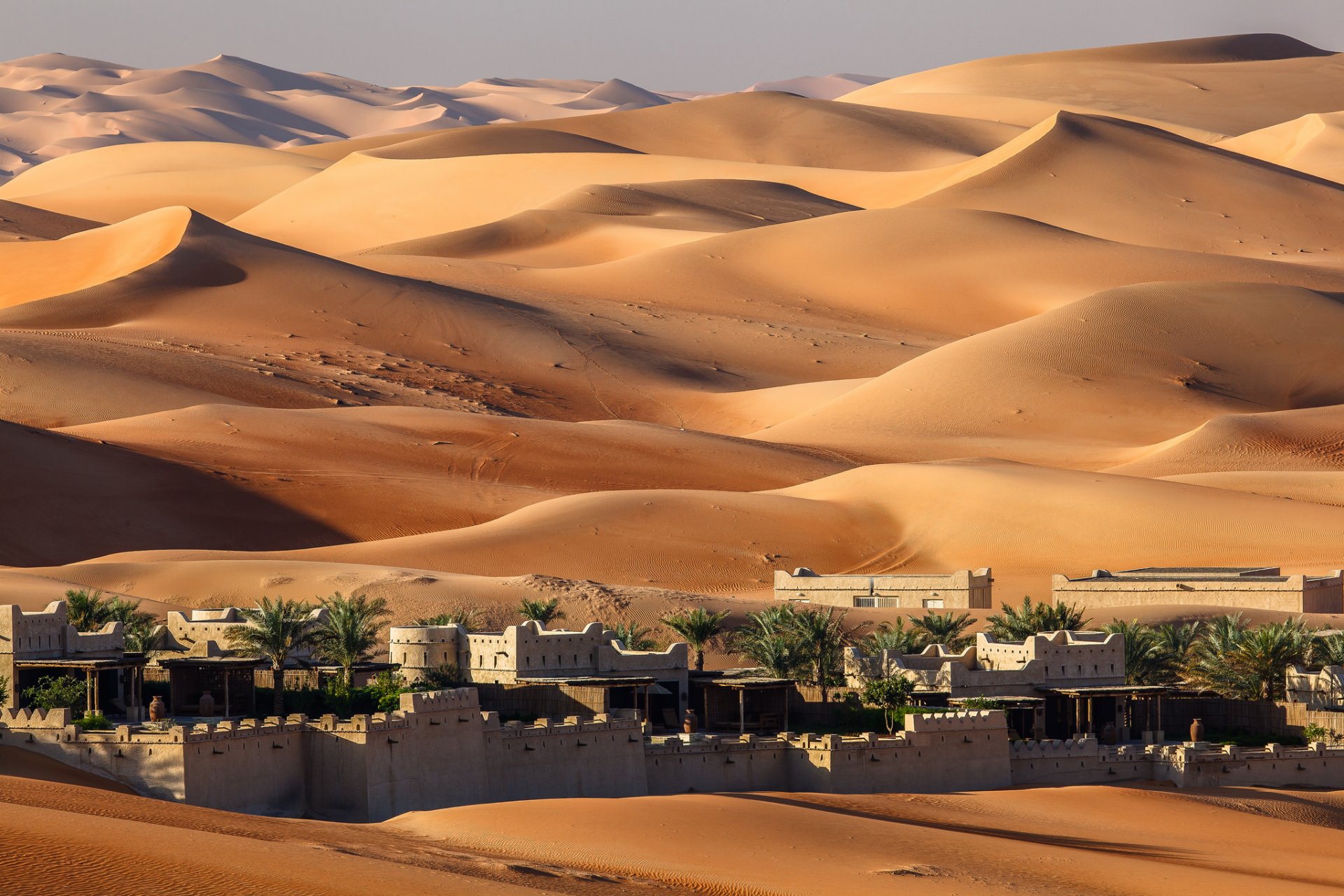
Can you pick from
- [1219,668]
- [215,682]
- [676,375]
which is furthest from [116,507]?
[676,375]

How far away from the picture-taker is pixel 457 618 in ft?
128

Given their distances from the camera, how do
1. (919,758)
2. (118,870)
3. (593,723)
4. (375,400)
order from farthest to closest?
(375,400), (919,758), (593,723), (118,870)

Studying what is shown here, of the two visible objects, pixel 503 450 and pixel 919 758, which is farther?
pixel 503 450

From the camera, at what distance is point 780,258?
12269 cm

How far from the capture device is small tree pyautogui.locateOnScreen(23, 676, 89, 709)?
30.2 m

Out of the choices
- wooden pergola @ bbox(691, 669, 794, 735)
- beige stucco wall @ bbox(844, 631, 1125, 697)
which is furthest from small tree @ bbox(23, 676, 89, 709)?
beige stucco wall @ bbox(844, 631, 1125, 697)

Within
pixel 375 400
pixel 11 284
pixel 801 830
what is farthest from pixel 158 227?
pixel 801 830

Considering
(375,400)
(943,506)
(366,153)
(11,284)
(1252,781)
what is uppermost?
(366,153)

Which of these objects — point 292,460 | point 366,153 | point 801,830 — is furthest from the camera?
point 366,153

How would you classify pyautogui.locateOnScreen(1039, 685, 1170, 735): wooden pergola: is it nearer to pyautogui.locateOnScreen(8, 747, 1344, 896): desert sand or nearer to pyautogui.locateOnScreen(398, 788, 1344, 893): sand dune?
pyautogui.locateOnScreen(8, 747, 1344, 896): desert sand

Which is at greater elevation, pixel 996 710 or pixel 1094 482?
pixel 1094 482

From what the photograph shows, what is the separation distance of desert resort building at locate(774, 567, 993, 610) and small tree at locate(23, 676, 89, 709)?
2068 centimetres

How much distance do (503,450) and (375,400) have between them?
45.0ft

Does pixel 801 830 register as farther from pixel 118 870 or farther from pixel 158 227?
pixel 158 227
